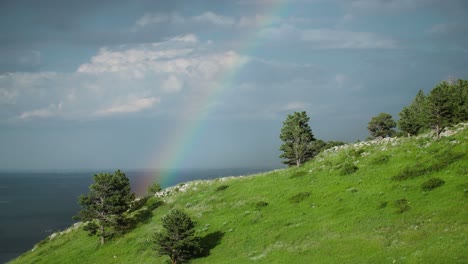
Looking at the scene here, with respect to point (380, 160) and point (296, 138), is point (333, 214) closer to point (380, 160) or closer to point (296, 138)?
point (380, 160)

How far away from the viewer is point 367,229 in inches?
1366

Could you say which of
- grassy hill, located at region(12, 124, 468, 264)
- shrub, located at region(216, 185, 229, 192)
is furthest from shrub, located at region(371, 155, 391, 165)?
shrub, located at region(216, 185, 229, 192)

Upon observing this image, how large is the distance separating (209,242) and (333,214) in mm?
15437

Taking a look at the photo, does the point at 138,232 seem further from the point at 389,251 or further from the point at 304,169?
the point at 389,251

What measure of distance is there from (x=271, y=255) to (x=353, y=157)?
94.0 feet

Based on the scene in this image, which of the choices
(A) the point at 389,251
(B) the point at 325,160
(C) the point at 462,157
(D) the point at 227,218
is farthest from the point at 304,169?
(A) the point at 389,251

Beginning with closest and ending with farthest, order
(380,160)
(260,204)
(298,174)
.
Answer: (260,204) → (380,160) → (298,174)

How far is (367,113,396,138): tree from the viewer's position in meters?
104

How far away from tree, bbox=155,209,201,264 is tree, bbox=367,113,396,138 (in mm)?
77882

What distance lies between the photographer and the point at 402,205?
123 feet

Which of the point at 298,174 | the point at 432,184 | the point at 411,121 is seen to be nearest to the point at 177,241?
the point at 298,174

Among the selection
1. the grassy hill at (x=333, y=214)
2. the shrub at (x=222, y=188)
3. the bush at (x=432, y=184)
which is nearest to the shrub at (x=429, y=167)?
the grassy hill at (x=333, y=214)

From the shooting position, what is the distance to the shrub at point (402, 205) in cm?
3622

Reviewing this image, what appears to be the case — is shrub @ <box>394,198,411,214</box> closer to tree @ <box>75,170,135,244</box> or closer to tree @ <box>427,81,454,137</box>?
tree @ <box>427,81,454,137</box>
